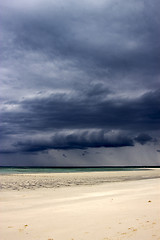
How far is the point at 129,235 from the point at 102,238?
2.85 ft

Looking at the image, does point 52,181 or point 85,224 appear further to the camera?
point 52,181

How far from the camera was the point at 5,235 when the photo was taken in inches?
321

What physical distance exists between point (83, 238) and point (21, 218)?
3.97 m

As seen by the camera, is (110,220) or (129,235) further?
(110,220)

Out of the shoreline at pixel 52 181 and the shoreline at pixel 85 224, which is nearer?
the shoreline at pixel 85 224

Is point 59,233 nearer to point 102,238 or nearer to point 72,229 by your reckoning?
point 72,229

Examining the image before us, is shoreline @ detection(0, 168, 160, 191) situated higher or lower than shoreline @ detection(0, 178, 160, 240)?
lower

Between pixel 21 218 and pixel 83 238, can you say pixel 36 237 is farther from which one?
pixel 21 218

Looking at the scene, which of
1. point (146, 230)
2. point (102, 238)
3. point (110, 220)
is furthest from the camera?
point (110, 220)

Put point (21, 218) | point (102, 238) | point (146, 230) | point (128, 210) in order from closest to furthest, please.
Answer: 1. point (102, 238)
2. point (146, 230)
3. point (21, 218)
4. point (128, 210)

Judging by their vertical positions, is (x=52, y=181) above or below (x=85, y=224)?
below

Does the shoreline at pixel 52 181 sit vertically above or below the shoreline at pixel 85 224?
below

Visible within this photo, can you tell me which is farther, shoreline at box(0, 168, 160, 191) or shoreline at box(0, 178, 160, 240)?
shoreline at box(0, 168, 160, 191)

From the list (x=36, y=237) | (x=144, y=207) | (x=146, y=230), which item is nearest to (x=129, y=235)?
(x=146, y=230)
